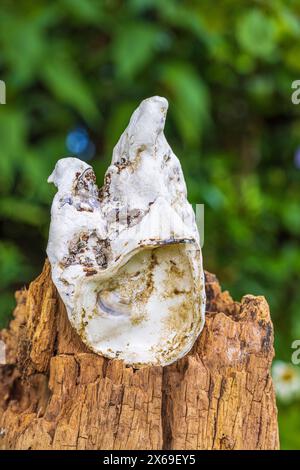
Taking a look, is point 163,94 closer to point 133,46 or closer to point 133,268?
point 133,46

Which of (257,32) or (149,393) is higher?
(257,32)

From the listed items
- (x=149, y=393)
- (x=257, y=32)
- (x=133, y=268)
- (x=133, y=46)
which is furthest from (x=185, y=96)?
(x=149, y=393)

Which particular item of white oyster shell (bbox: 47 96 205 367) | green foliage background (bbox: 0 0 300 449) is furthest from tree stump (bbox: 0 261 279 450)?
green foliage background (bbox: 0 0 300 449)

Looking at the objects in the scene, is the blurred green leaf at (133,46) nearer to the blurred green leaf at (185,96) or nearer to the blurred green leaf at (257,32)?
the blurred green leaf at (185,96)

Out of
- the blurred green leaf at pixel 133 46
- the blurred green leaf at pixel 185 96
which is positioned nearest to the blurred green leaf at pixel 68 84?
the blurred green leaf at pixel 133 46

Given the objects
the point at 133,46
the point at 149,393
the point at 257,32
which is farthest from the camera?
the point at 133,46

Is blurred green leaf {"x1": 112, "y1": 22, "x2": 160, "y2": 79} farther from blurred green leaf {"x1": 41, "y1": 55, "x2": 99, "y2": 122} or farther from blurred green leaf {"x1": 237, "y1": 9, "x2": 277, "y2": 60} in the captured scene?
blurred green leaf {"x1": 237, "y1": 9, "x2": 277, "y2": 60}
